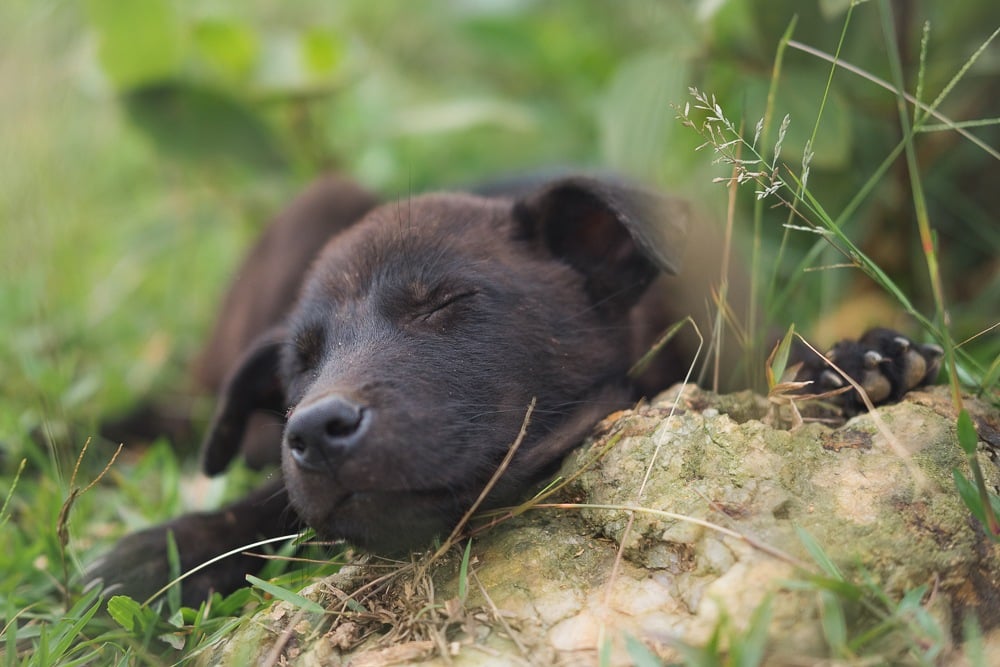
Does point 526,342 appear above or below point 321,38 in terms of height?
below

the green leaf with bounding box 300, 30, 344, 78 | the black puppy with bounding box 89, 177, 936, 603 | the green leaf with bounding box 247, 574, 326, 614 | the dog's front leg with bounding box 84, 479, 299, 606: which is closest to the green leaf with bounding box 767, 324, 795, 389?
the black puppy with bounding box 89, 177, 936, 603

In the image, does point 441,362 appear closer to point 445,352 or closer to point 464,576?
point 445,352

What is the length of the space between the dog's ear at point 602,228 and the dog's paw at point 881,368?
542 mm

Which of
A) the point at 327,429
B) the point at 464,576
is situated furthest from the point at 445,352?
the point at 464,576

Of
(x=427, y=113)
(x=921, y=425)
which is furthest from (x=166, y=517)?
(x=427, y=113)

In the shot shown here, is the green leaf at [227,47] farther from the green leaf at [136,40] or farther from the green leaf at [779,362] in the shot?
the green leaf at [779,362]

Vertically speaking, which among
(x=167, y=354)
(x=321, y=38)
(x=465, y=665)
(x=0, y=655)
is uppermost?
(x=321, y=38)

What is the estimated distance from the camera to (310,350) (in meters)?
2.82

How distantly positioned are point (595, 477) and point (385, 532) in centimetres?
51

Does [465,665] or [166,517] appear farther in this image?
[166,517]

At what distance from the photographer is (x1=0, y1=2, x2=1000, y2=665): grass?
2389 millimetres

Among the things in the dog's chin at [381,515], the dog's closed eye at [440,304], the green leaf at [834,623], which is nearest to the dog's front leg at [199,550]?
the dog's chin at [381,515]

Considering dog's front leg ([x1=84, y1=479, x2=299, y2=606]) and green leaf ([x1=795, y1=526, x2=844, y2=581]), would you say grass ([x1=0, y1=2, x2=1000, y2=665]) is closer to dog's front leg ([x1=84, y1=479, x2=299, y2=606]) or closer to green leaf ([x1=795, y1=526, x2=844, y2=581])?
dog's front leg ([x1=84, y1=479, x2=299, y2=606])

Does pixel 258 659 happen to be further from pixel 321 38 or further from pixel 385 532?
pixel 321 38
